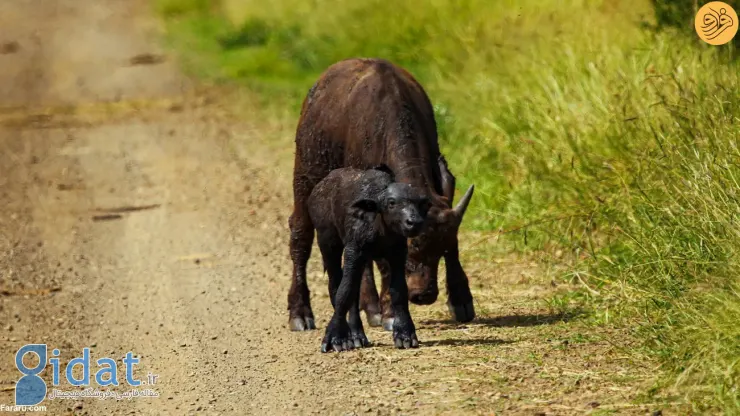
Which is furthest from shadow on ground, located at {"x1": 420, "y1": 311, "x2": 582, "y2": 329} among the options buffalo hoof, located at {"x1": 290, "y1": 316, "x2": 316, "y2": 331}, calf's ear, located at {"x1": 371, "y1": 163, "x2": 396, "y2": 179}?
calf's ear, located at {"x1": 371, "y1": 163, "x2": 396, "y2": 179}

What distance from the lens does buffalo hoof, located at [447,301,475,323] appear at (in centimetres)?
921

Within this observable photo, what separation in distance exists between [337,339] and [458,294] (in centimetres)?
122

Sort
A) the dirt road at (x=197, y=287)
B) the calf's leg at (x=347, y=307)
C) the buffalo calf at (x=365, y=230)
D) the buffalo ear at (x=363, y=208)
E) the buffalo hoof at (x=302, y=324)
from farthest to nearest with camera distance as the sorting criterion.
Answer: the buffalo hoof at (x=302, y=324)
the calf's leg at (x=347, y=307)
the buffalo ear at (x=363, y=208)
the buffalo calf at (x=365, y=230)
the dirt road at (x=197, y=287)

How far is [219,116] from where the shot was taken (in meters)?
18.2

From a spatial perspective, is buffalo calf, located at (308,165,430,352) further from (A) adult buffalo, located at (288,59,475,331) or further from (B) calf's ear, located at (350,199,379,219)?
(A) adult buffalo, located at (288,59,475,331)

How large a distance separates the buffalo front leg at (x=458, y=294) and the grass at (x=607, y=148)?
74 centimetres

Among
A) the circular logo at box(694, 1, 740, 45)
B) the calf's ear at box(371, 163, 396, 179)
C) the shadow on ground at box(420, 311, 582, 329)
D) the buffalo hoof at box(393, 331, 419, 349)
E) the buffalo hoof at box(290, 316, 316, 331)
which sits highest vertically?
the circular logo at box(694, 1, 740, 45)

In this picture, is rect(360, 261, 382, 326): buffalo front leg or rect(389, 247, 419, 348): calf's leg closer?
rect(389, 247, 419, 348): calf's leg

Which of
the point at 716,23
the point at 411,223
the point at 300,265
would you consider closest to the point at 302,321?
the point at 300,265

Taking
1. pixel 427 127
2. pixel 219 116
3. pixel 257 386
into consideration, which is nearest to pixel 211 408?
pixel 257 386

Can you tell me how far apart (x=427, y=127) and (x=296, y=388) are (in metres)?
2.10

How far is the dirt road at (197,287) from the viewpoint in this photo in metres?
7.52

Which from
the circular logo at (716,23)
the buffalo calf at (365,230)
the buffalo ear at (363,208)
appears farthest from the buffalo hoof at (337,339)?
the circular logo at (716,23)

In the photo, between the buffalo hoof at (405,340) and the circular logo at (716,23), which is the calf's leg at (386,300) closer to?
the buffalo hoof at (405,340)
